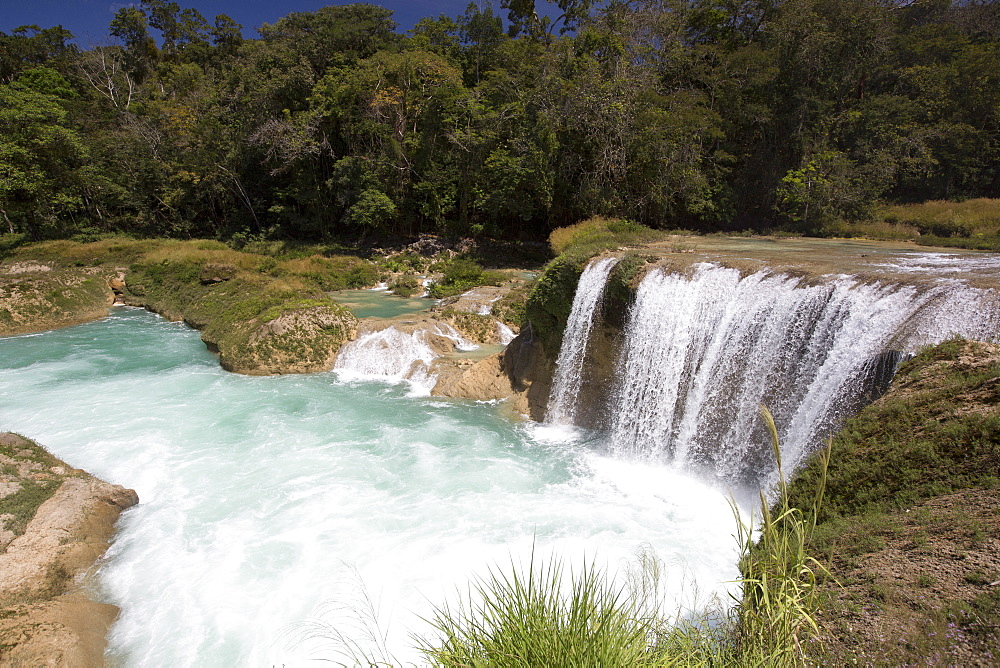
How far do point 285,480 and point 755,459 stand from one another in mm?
7334

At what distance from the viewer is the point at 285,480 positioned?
835 centimetres

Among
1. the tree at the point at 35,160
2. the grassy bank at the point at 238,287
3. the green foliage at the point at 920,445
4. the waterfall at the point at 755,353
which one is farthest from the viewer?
Result: the tree at the point at 35,160

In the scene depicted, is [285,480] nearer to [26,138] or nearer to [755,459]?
[755,459]

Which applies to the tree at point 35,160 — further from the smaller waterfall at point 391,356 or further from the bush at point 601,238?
the bush at point 601,238

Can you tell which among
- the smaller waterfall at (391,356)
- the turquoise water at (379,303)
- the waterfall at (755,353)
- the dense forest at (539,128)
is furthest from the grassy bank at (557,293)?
the dense forest at (539,128)

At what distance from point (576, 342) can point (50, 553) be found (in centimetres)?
848

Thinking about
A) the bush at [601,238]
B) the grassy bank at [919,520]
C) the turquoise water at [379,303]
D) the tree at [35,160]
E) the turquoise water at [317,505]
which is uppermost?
the tree at [35,160]

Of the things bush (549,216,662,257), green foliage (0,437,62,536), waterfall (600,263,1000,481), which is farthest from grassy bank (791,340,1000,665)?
green foliage (0,437,62,536)

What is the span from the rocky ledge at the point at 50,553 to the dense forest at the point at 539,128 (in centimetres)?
1893

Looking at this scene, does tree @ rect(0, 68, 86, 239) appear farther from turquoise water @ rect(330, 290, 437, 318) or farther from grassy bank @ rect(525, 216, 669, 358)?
grassy bank @ rect(525, 216, 669, 358)

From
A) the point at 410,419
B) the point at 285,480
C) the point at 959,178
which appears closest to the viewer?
the point at 285,480

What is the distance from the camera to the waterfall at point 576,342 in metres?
9.93

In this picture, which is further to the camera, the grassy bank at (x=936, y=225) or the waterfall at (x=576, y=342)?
the grassy bank at (x=936, y=225)

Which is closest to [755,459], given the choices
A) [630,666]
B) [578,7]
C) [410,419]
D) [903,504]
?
[903,504]
